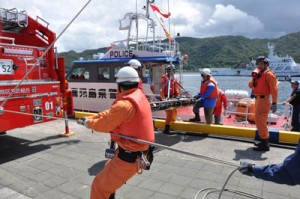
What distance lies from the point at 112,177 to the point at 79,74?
936cm

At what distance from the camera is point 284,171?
1.96m

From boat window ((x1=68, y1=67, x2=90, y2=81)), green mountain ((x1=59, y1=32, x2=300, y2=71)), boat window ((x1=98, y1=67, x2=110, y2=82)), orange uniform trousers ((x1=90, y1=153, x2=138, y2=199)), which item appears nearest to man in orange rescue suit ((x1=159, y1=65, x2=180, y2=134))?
boat window ((x1=98, y1=67, x2=110, y2=82))

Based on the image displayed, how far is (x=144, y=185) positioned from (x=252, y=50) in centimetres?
15420

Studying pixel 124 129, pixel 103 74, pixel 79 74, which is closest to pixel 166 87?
pixel 103 74

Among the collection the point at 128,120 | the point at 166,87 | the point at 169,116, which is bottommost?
the point at 169,116

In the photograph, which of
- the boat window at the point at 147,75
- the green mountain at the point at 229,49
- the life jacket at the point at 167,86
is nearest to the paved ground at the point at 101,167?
the life jacket at the point at 167,86

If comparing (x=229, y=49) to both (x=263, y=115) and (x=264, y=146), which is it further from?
(x=264, y=146)

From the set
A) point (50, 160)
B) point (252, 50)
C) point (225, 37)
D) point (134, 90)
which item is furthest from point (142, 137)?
point (225, 37)

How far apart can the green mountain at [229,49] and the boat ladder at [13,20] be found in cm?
11050

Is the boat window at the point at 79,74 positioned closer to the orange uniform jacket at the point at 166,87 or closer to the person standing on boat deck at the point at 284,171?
the orange uniform jacket at the point at 166,87

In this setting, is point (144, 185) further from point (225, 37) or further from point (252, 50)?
point (225, 37)

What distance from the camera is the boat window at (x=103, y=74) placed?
10695 millimetres

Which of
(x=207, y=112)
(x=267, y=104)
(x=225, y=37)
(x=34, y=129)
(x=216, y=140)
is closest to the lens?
(x=267, y=104)

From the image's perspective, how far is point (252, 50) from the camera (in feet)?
474
